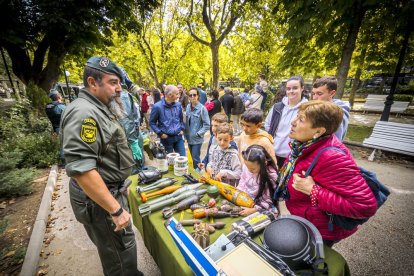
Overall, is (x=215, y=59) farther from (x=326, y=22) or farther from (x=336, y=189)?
(x=336, y=189)

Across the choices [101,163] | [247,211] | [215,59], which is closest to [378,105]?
[215,59]

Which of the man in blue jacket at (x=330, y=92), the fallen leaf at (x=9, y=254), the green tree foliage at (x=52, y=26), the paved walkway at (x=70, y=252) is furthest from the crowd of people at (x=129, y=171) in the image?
the green tree foliage at (x=52, y=26)

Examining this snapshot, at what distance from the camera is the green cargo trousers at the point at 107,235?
1.58 m

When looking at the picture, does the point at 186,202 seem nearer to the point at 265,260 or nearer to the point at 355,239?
the point at 265,260

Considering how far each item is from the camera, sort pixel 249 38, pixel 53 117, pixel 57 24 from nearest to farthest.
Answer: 1. pixel 57 24
2. pixel 53 117
3. pixel 249 38

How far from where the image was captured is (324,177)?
50.4 inches

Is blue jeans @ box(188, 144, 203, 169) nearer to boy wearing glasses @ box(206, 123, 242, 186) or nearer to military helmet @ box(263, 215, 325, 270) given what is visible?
boy wearing glasses @ box(206, 123, 242, 186)

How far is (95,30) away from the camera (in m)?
6.27

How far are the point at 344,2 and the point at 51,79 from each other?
9.58 meters

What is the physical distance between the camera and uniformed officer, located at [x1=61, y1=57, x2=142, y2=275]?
4.29 feet

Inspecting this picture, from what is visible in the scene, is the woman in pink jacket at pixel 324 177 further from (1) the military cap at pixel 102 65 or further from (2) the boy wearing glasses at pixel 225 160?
(1) the military cap at pixel 102 65

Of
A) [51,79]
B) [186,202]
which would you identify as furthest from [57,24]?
[186,202]

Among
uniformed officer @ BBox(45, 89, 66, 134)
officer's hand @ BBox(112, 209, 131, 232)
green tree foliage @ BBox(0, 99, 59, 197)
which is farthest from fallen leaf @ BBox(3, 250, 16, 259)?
uniformed officer @ BBox(45, 89, 66, 134)

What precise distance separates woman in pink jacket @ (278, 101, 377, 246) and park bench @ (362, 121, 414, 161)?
530cm
